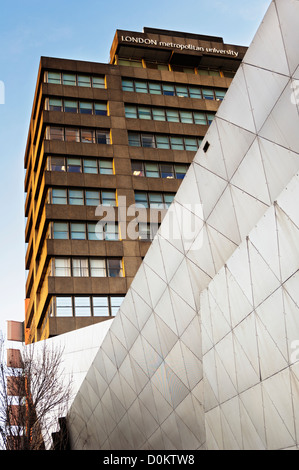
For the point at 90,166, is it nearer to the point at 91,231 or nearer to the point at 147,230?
the point at 91,231

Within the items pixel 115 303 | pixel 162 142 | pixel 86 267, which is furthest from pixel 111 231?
pixel 162 142

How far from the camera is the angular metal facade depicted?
33.7ft

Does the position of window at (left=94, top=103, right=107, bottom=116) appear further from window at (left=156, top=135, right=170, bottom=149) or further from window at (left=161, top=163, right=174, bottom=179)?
window at (left=161, top=163, right=174, bottom=179)

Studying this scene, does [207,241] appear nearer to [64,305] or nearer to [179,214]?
[179,214]

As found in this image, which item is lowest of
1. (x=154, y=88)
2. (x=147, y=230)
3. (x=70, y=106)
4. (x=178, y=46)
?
(x=147, y=230)

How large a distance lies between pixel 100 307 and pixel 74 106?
21072 mm

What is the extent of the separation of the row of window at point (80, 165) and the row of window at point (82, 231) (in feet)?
18.2

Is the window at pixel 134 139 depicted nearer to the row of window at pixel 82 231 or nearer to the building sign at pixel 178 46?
the row of window at pixel 82 231

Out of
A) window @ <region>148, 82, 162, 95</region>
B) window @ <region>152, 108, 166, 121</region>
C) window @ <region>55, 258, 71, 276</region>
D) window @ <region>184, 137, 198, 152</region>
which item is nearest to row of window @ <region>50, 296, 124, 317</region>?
window @ <region>55, 258, 71, 276</region>

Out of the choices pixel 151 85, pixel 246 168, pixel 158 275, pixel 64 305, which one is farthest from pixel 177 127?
pixel 246 168

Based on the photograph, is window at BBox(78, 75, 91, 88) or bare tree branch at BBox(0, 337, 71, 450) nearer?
bare tree branch at BBox(0, 337, 71, 450)

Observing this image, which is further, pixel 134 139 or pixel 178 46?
pixel 178 46

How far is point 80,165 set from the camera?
5016 centimetres
